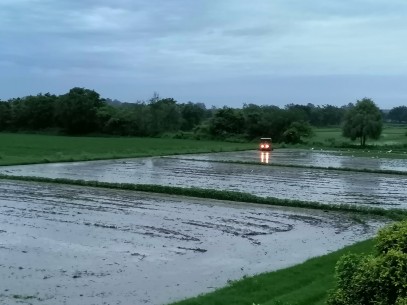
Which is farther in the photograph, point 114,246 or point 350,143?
point 350,143

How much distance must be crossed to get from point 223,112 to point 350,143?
46.9ft

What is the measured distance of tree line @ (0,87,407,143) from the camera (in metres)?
56.3

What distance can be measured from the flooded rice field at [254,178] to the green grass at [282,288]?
8.98 meters

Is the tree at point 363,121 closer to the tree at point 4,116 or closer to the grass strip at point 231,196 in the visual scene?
the grass strip at point 231,196

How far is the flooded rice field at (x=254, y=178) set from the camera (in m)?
18.7

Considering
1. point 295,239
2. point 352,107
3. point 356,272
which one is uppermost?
point 352,107

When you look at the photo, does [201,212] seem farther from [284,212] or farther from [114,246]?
[114,246]

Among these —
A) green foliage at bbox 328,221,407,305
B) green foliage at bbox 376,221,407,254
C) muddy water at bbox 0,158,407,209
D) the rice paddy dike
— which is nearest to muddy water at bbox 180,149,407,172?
muddy water at bbox 0,158,407,209

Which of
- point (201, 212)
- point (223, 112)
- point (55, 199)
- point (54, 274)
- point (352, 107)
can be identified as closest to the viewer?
point (54, 274)

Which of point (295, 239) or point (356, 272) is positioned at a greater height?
point (356, 272)

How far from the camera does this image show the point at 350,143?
50844 millimetres

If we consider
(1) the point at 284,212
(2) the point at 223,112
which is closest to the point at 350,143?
(2) the point at 223,112

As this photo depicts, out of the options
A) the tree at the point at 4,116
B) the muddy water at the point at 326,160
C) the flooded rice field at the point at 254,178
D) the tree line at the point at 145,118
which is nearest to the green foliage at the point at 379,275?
the flooded rice field at the point at 254,178

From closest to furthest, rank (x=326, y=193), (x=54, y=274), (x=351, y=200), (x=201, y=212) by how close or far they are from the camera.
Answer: (x=54, y=274)
(x=201, y=212)
(x=351, y=200)
(x=326, y=193)
